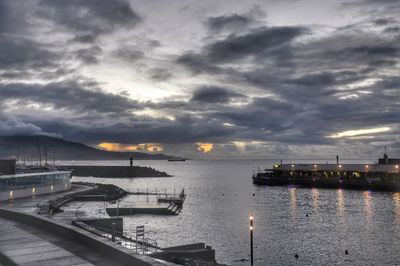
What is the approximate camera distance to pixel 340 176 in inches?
6988

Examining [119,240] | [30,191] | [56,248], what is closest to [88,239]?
[56,248]

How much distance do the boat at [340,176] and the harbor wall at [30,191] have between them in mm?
115555

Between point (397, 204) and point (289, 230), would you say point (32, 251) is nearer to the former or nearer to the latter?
point (289, 230)

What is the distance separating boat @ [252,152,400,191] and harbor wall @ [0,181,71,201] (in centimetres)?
11555

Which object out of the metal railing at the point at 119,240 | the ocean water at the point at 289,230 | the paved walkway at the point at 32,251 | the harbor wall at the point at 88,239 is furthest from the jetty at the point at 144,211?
the paved walkway at the point at 32,251

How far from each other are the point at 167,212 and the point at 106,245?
66629 millimetres

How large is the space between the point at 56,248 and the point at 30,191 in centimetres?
5757

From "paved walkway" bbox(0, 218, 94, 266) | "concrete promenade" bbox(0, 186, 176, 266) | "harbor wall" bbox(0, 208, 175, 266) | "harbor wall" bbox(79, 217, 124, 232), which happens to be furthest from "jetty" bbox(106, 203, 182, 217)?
"paved walkway" bbox(0, 218, 94, 266)

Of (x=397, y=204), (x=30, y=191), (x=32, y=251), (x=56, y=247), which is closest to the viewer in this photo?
(x=32, y=251)

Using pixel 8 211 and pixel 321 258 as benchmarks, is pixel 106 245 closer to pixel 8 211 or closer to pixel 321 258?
pixel 8 211

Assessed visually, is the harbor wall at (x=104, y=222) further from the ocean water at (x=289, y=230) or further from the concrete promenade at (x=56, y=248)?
the concrete promenade at (x=56, y=248)

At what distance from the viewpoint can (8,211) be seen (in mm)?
34031

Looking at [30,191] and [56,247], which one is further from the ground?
[56,247]

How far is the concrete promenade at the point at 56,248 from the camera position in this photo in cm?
1864
